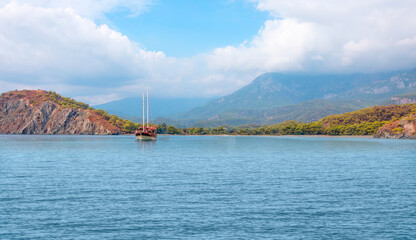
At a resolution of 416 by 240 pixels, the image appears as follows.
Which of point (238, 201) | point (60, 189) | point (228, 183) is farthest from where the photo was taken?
point (228, 183)

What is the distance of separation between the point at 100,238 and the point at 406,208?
2890 centimetres

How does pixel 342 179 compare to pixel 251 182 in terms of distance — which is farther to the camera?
pixel 342 179

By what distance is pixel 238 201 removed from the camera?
1478 inches

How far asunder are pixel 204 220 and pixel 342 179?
105 feet

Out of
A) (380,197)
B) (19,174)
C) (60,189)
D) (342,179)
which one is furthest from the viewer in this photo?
(19,174)

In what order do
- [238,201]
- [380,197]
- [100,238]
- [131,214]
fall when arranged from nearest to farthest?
1. [100,238]
2. [131,214]
3. [238,201]
4. [380,197]

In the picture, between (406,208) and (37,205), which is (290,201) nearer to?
(406,208)

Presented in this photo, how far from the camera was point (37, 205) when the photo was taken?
35406 millimetres

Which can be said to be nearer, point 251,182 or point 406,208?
point 406,208

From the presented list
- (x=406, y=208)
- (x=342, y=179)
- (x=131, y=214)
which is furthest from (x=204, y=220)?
(x=342, y=179)

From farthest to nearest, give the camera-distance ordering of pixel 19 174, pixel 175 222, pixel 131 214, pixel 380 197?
pixel 19 174
pixel 380 197
pixel 131 214
pixel 175 222

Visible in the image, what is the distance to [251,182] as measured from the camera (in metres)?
50.6

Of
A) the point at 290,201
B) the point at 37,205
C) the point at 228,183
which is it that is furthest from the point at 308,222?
Answer: the point at 37,205

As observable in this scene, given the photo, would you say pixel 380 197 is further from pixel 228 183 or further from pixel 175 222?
pixel 175 222
